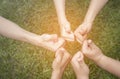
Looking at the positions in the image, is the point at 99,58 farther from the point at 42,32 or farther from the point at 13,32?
the point at 13,32

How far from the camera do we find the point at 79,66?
1472 mm

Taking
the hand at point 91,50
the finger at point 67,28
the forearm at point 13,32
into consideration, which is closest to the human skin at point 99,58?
the hand at point 91,50

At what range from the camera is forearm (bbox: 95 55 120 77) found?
4.88 feet

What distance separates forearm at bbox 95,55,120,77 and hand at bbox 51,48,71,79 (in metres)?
0.16

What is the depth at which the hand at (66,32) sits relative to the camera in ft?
4.96

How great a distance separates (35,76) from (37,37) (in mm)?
209

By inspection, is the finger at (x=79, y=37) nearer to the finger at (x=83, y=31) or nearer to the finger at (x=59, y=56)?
the finger at (x=83, y=31)


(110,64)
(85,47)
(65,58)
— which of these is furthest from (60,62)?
(110,64)

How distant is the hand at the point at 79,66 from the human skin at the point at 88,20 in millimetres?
82

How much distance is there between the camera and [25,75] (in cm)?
160

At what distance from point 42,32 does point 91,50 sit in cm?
30

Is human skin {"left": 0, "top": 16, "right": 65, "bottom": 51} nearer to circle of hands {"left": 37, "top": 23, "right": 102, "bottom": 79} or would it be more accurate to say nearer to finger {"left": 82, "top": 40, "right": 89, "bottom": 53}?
circle of hands {"left": 37, "top": 23, "right": 102, "bottom": 79}

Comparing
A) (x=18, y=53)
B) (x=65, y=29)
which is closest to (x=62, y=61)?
(x=65, y=29)

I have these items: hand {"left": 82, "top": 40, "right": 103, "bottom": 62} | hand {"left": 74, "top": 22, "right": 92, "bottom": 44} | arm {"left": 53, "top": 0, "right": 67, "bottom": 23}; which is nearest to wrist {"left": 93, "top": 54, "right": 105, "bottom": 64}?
hand {"left": 82, "top": 40, "right": 103, "bottom": 62}
